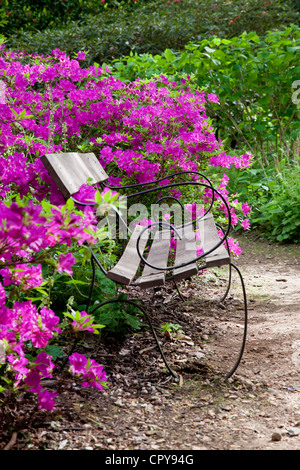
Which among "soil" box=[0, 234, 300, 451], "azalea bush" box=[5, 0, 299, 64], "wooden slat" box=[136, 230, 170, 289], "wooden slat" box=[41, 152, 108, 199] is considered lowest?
"soil" box=[0, 234, 300, 451]

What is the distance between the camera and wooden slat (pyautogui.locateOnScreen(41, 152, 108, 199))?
234 centimetres

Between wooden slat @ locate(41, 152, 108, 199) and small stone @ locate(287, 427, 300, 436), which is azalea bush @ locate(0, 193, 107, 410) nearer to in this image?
wooden slat @ locate(41, 152, 108, 199)

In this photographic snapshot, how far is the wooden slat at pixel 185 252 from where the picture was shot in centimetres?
236

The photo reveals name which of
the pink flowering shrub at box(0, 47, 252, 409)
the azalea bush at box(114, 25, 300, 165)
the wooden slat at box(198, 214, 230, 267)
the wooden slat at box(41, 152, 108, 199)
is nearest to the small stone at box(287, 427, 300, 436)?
the wooden slat at box(198, 214, 230, 267)

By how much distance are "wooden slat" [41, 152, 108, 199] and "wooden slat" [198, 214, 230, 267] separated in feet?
2.12

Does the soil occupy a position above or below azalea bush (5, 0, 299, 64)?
below

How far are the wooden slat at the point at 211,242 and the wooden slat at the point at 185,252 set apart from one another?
61 mm

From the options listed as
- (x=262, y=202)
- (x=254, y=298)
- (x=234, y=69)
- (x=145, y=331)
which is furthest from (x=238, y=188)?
(x=145, y=331)

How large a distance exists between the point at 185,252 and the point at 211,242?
0.61 feet

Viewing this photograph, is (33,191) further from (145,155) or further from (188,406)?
(188,406)

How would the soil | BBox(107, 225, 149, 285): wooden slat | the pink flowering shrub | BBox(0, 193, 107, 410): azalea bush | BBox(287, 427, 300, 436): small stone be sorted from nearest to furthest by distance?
BBox(0, 193, 107, 410): azalea bush
the soil
BBox(287, 427, 300, 436): small stone
BBox(107, 225, 149, 285): wooden slat
the pink flowering shrub

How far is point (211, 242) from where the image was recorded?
2.89 m

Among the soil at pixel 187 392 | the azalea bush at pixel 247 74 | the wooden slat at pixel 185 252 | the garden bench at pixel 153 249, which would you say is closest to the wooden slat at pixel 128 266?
the garden bench at pixel 153 249
